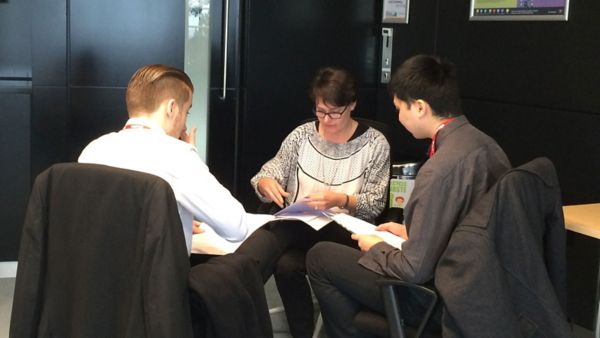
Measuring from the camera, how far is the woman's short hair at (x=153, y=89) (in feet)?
8.05

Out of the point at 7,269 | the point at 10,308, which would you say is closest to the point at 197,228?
the point at 10,308

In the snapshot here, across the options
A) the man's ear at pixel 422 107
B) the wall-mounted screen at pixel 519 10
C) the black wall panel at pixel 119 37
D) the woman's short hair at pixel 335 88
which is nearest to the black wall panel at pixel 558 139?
the wall-mounted screen at pixel 519 10

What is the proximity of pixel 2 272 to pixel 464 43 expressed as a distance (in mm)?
2645

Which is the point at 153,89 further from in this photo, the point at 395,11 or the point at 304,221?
the point at 395,11

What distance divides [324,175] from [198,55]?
1.36 m

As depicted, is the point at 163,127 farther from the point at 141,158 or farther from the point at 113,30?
the point at 113,30

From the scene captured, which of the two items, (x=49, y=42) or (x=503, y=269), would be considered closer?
(x=503, y=269)

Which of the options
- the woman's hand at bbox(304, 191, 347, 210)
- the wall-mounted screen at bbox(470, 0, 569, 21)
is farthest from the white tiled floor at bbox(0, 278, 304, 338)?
the wall-mounted screen at bbox(470, 0, 569, 21)

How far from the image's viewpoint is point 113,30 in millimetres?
4219

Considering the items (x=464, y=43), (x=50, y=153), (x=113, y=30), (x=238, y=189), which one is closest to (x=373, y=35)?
(x=464, y=43)

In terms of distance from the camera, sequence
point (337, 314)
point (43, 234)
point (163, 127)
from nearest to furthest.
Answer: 1. point (43, 234)
2. point (163, 127)
3. point (337, 314)

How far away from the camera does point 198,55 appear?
4453 millimetres

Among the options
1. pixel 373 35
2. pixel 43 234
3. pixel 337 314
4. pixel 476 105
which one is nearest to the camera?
pixel 43 234

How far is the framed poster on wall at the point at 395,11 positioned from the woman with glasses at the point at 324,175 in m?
1.31
